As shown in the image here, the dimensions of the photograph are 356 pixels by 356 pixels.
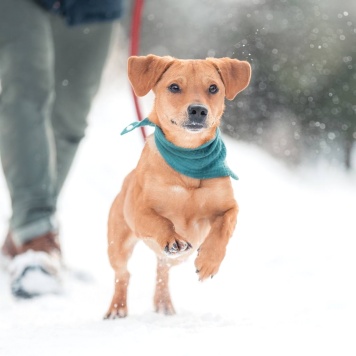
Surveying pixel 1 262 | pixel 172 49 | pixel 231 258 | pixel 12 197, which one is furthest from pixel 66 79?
pixel 172 49

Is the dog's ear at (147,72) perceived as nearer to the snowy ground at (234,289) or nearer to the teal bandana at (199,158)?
the teal bandana at (199,158)

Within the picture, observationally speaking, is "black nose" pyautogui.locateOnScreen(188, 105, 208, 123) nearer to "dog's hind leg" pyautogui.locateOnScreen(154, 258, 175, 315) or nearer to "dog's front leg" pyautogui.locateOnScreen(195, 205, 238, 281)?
"dog's front leg" pyautogui.locateOnScreen(195, 205, 238, 281)

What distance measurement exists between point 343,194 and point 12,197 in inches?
135

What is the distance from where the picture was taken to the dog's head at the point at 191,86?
2.00m

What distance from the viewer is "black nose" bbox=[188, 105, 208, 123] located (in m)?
1.97

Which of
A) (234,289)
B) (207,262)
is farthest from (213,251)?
(234,289)

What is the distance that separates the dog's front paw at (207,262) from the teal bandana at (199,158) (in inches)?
7.8

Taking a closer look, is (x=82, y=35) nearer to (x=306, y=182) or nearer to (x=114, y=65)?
(x=306, y=182)

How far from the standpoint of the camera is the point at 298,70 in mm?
8188

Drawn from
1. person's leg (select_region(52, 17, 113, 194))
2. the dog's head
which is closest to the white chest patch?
the dog's head

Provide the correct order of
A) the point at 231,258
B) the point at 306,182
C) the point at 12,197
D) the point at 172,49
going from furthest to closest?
the point at 172,49, the point at 306,182, the point at 231,258, the point at 12,197

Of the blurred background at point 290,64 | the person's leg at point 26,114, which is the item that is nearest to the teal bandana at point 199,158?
the person's leg at point 26,114

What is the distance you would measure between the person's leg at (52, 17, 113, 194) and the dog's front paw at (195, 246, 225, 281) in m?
1.67

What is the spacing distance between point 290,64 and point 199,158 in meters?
6.11
